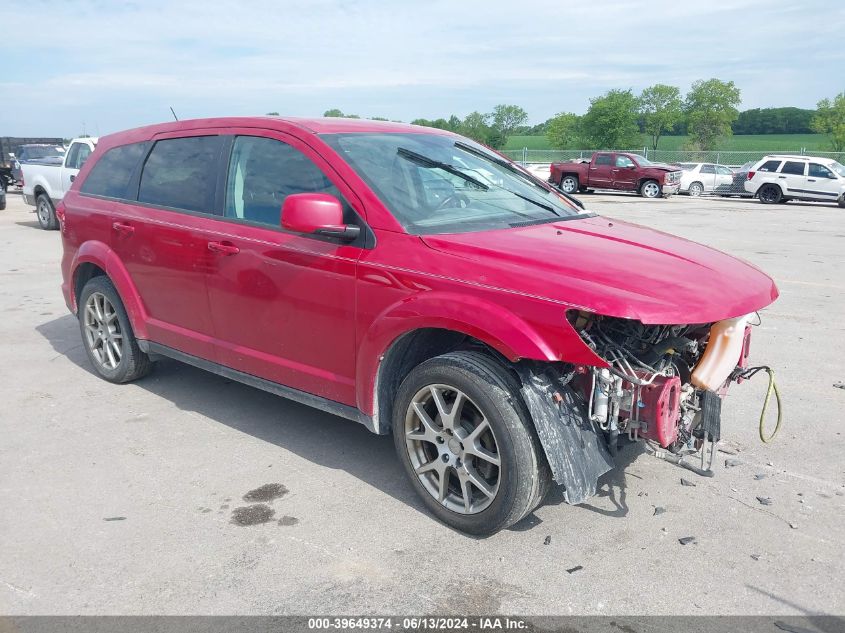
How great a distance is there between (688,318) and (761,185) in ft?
→ 85.3

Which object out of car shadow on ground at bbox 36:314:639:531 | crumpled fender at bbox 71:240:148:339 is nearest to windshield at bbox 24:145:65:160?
car shadow on ground at bbox 36:314:639:531

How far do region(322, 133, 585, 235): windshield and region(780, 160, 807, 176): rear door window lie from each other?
78.6ft

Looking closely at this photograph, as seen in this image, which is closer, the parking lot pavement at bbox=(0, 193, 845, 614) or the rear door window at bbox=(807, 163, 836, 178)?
the parking lot pavement at bbox=(0, 193, 845, 614)

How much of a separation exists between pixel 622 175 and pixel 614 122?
4192 centimetres

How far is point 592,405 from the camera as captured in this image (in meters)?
3.14

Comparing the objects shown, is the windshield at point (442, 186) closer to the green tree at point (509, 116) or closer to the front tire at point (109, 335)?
the front tire at point (109, 335)

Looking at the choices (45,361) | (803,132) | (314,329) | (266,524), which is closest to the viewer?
(266,524)

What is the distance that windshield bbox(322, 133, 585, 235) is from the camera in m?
3.77

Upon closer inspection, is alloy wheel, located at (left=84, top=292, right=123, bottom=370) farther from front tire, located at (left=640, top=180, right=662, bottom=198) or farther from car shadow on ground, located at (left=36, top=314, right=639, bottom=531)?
front tire, located at (left=640, top=180, right=662, bottom=198)

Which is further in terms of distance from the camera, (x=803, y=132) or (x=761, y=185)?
(x=803, y=132)

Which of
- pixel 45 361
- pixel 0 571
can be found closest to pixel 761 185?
pixel 45 361

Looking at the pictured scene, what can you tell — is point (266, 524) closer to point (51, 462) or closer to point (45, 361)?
point (51, 462)

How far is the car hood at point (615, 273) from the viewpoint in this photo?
296 cm

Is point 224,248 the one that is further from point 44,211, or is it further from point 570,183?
point 570,183
